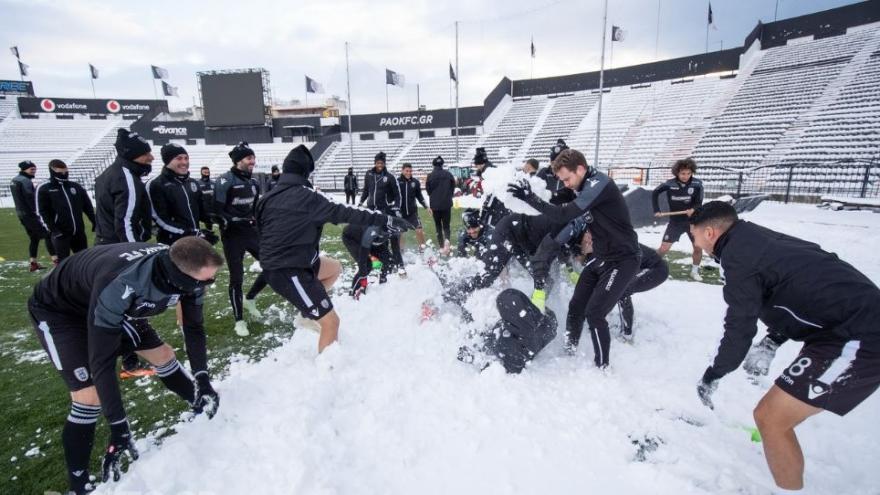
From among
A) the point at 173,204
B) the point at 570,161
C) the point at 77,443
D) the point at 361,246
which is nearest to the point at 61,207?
the point at 173,204

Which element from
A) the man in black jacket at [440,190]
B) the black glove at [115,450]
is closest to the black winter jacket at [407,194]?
the man in black jacket at [440,190]

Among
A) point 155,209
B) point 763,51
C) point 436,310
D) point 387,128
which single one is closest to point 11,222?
point 155,209

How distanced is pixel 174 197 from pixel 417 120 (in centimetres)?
3058

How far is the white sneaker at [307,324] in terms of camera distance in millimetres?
4336

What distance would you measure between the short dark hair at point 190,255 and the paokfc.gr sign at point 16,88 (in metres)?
58.2

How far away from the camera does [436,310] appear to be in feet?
15.1

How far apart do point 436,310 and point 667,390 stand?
2.27 m

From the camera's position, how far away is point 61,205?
614 centimetres

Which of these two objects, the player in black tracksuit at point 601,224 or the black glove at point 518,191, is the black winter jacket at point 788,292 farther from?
the black glove at point 518,191

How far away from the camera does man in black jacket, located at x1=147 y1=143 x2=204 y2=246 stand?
4.03 metres

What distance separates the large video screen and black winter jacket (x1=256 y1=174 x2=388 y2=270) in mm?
30768

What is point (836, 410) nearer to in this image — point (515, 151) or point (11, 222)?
point (11, 222)

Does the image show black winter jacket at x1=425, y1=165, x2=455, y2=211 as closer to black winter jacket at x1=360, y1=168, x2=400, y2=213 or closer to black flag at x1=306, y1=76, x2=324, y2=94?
black winter jacket at x1=360, y1=168, x2=400, y2=213

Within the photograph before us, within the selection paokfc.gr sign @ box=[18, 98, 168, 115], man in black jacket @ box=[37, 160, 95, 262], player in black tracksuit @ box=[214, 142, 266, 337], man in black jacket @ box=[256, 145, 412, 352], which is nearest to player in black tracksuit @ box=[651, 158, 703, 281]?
man in black jacket @ box=[256, 145, 412, 352]
